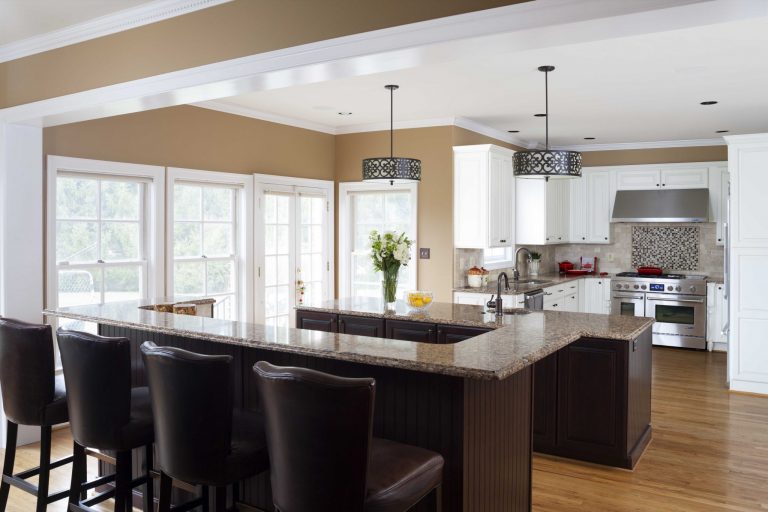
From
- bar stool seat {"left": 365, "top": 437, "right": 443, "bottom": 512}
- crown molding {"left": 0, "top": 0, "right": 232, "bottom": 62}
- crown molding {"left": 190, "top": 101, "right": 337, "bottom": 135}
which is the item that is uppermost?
crown molding {"left": 190, "top": 101, "right": 337, "bottom": 135}

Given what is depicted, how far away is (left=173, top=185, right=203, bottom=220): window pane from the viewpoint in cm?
537

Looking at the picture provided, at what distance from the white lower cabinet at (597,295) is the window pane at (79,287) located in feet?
19.2

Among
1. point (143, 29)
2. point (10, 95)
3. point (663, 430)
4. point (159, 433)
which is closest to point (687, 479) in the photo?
point (663, 430)

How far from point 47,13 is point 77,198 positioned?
160 centimetres

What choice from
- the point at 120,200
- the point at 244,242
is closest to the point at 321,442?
the point at 120,200

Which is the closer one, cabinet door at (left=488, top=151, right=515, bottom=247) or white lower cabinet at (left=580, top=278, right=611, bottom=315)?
cabinet door at (left=488, top=151, right=515, bottom=247)

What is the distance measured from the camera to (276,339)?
8.58ft

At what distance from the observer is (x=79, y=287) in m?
4.67

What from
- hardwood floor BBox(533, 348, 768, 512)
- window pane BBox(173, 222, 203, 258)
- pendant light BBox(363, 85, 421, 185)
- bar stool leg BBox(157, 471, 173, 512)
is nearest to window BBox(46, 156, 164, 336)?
window pane BBox(173, 222, 203, 258)

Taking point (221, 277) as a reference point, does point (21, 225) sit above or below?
above

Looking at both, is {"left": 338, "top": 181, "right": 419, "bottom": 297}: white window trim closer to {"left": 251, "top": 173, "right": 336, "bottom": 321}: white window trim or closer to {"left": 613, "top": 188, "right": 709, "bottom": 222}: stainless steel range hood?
{"left": 251, "top": 173, "right": 336, "bottom": 321}: white window trim

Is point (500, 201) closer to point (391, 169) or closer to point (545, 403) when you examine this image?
point (391, 169)

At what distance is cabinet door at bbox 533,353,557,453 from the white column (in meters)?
3.35

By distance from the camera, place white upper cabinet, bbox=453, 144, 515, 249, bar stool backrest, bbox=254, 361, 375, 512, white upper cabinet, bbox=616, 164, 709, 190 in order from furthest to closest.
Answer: white upper cabinet, bbox=616, 164, 709, 190 < white upper cabinet, bbox=453, 144, 515, 249 < bar stool backrest, bbox=254, 361, 375, 512
